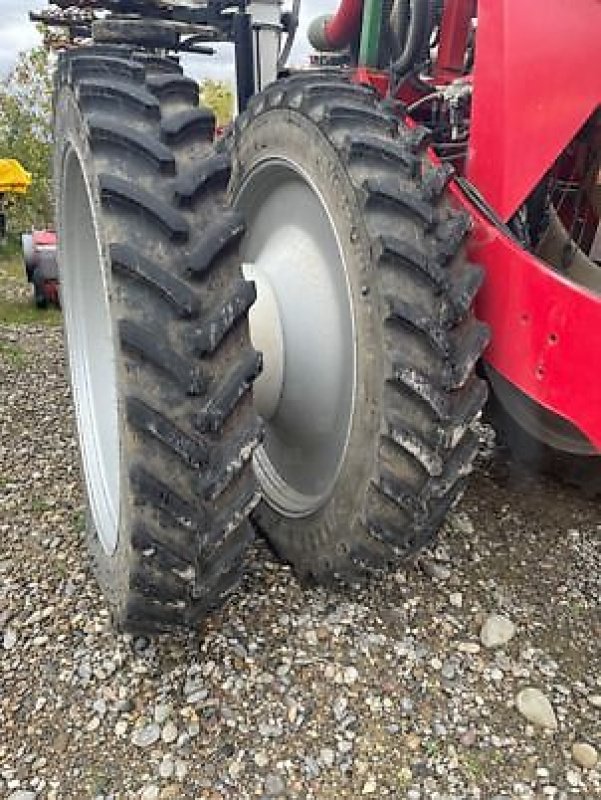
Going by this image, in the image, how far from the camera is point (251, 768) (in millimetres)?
2068

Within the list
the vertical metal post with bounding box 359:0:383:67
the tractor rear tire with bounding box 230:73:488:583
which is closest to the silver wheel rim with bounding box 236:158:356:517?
the tractor rear tire with bounding box 230:73:488:583

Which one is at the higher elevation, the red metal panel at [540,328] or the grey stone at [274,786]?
the red metal panel at [540,328]

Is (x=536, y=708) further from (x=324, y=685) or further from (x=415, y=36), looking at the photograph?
(x=415, y=36)

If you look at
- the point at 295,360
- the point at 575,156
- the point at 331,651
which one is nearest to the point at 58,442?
the point at 295,360

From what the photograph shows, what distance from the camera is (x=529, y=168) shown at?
2127 mm

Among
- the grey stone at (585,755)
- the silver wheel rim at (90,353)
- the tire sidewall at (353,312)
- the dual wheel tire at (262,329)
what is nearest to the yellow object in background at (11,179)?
the silver wheel rim at (90,353)

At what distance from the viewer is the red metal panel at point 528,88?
204cm

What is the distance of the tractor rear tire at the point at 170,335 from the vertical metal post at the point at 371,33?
61.4 inches

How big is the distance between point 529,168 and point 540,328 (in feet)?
1.41

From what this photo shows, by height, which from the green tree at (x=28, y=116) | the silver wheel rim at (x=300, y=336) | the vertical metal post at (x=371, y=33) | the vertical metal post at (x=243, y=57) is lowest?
the green tree at (x=28, y=116)

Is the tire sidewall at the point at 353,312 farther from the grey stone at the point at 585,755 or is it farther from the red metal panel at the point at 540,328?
the grey stone at the point at 585,755

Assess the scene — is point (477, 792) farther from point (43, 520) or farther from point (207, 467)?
point (43, 520)

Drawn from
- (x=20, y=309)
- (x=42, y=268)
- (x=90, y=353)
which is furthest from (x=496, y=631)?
(x=20, y=309)

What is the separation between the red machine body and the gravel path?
2.43ft
